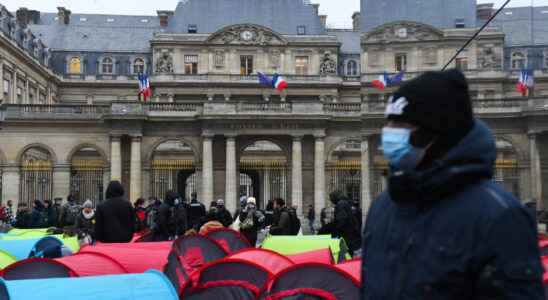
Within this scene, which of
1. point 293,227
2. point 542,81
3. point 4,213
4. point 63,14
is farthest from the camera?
point 63,14

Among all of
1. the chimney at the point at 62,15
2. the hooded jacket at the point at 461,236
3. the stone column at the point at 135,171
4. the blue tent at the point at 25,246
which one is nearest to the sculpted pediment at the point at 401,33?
the stone column at the point at 135,171

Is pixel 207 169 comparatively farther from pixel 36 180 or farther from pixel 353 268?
pixel 353 268

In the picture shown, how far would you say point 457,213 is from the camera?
2.88 meters

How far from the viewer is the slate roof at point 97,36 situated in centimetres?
7106

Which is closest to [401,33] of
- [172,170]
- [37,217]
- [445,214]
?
[172,170]

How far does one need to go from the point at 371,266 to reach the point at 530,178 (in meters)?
33.3

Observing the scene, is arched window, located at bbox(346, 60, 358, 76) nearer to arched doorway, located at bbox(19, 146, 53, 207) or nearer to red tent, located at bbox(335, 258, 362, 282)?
arched doorway, located at bbox(19, 146, 53, 207)

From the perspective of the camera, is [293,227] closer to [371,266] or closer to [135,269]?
[135,269]

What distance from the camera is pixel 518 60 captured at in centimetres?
6256

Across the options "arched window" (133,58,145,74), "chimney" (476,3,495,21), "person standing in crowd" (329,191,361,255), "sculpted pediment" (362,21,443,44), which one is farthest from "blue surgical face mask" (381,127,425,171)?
"arched window" (133,58,145,74)

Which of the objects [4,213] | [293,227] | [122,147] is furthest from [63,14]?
[293,227]

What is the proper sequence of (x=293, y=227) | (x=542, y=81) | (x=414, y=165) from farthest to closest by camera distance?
1. (x=542, y=81)
2. (x=293, y=227)
3. (x=414, y=165)

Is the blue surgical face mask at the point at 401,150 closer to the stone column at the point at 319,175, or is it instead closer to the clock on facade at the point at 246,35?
the stone column at the point at 319,175

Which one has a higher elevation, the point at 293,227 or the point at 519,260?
the point at 519,260
